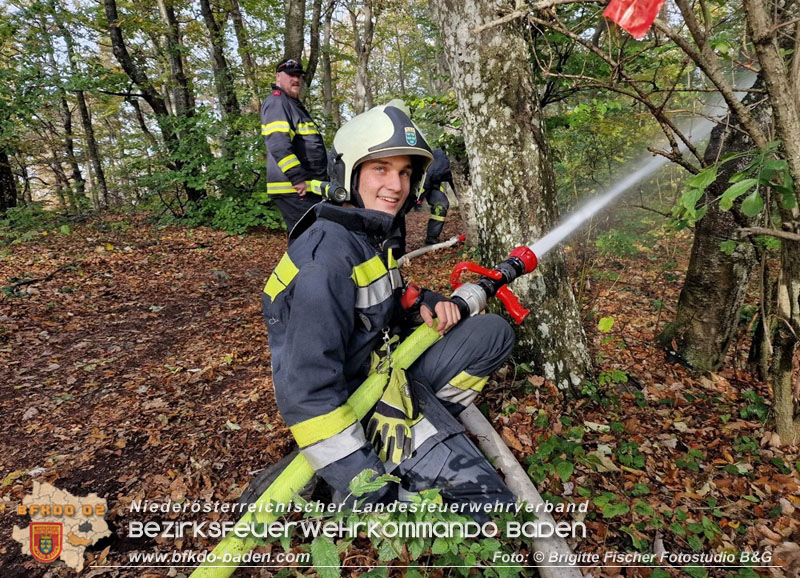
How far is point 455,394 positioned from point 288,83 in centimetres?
489

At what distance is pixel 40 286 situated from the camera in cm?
695

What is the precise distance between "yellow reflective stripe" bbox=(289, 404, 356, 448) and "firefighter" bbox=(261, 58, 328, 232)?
365 centimetres

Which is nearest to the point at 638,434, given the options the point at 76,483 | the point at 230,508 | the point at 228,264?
the point at 230,508

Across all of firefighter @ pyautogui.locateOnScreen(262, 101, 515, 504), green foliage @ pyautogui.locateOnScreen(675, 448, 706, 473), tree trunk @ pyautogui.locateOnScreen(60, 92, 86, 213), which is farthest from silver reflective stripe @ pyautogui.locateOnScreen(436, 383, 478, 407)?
tree trunk @ pyautogui.locateOnScreen(60, 92, 86, 213)

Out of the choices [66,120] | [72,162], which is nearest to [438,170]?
[72,162]

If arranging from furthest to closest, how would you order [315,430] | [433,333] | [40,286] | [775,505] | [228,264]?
[228,264], [40,286], [433,333], [775,505], [315,430]

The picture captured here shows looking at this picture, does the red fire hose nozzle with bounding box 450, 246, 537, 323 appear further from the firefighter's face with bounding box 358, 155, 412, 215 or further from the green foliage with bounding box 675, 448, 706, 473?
the green foliage with bounding box 675, 448, 706, 473

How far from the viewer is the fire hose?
6.77 ft

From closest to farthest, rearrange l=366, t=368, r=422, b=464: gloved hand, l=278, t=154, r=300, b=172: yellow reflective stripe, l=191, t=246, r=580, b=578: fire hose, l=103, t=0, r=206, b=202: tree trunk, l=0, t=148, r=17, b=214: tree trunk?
l=191, t=246, r=580, b=578: fire hose → l=366, t=368, r=422, b=464: gloved hand → l=278, t=154, r=300, b=172: yellow reflective stripe → l=103, t=0, r=206, b=202: tree trunk → l=0, t=148, r=17, b=214: tree trunk

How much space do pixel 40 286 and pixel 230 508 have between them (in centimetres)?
689

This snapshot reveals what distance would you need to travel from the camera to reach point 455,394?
10.3 ft

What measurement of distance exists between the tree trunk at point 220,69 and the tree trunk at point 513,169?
9.33m

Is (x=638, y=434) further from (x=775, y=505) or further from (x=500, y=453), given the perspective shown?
(x=500, y=453)

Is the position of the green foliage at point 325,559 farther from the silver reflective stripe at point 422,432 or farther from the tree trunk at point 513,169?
the tree trunk at point 513,169
